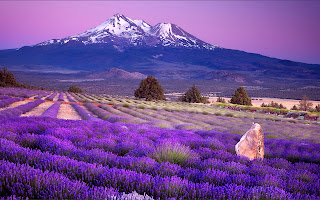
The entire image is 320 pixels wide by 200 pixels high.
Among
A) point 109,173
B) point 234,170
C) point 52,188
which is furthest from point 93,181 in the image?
point 234,170

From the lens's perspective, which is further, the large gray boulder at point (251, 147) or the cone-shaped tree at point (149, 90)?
the cone-shaped tree at point (149, 90)

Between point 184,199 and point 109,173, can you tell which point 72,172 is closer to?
point 109,173

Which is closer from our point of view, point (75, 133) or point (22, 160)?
point (22, 160)

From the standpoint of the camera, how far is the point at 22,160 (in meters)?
3.61

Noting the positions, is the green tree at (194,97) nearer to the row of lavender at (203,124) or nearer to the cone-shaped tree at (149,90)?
the cone-shaped tree at (149,90)

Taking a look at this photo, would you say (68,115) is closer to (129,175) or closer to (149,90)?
(129,175)

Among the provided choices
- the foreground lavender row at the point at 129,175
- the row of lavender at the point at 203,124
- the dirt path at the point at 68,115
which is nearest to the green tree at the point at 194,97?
the row of lavender at the point at 203,124

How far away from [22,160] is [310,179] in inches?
165

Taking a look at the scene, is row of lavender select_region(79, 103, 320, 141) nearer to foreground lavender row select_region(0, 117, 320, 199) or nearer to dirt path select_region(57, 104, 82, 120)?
dirt path select_region(57, 104, 82, 120)

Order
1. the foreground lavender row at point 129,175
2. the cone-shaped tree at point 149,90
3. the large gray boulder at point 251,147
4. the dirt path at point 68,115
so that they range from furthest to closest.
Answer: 1. the cone-shaped tree at point 149,90
2. the dirt path at point 68,115
3. the large gray boulder at point 251,147
4. the foreground lavender row at point 129,175

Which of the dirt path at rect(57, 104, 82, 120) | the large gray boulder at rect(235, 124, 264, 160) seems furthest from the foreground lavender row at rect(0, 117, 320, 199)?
the dirt path at rect(57, 104, 82, 120)

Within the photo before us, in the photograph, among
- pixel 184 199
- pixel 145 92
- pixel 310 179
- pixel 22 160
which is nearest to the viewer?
pixel 184 199

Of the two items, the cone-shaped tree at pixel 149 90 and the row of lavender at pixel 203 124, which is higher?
the cone-shaped tree at pixel 149 90

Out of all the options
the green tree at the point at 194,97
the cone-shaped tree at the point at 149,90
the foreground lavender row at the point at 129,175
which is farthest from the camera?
the green tree at the point at 194,97
